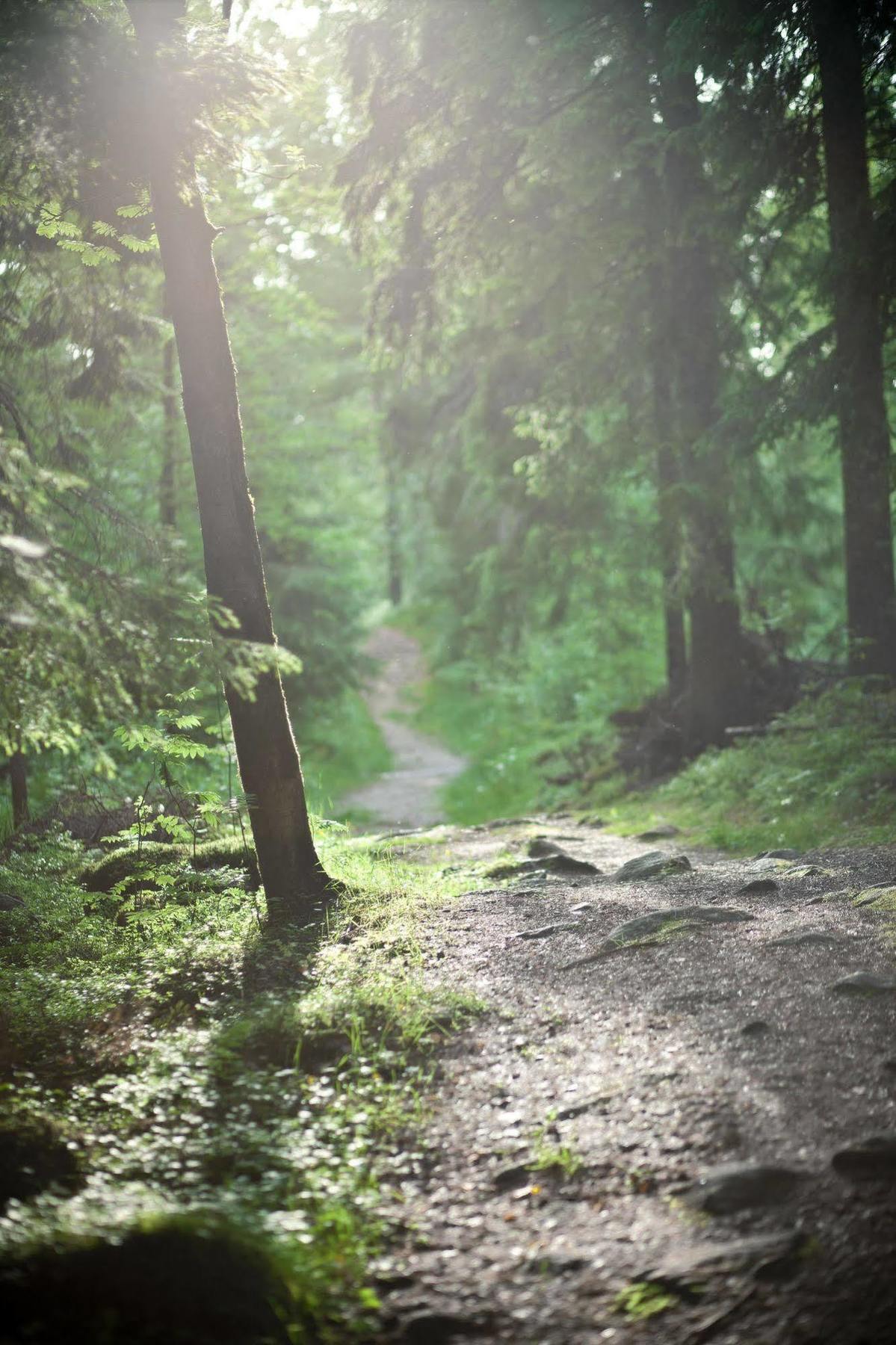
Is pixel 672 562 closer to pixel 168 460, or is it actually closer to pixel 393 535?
pixel 168 460

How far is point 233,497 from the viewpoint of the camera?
6668 mm

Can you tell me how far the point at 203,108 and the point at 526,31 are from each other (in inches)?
233

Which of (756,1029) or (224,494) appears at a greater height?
(224,494)

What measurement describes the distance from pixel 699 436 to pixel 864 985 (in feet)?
27.5

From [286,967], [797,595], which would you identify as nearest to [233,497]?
[286,967]

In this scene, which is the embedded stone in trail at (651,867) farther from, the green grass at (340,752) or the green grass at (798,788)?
the green grass at (340,752)

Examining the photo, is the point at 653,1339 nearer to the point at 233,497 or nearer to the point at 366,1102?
the point at 366,1102

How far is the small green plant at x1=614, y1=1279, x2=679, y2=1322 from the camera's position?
2939 millimetres

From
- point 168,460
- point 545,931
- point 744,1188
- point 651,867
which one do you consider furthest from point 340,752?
point 744,1188

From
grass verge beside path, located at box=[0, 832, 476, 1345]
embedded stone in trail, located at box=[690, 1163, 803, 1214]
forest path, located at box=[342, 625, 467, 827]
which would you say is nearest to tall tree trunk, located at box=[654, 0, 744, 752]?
forest path, located at box=[342, 625, 467, 827]

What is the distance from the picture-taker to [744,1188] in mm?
3352

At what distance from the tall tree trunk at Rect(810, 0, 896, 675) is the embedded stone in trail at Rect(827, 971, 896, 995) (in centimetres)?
646

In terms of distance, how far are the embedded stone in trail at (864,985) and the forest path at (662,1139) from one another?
13mm

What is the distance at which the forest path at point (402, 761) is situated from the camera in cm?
1583
